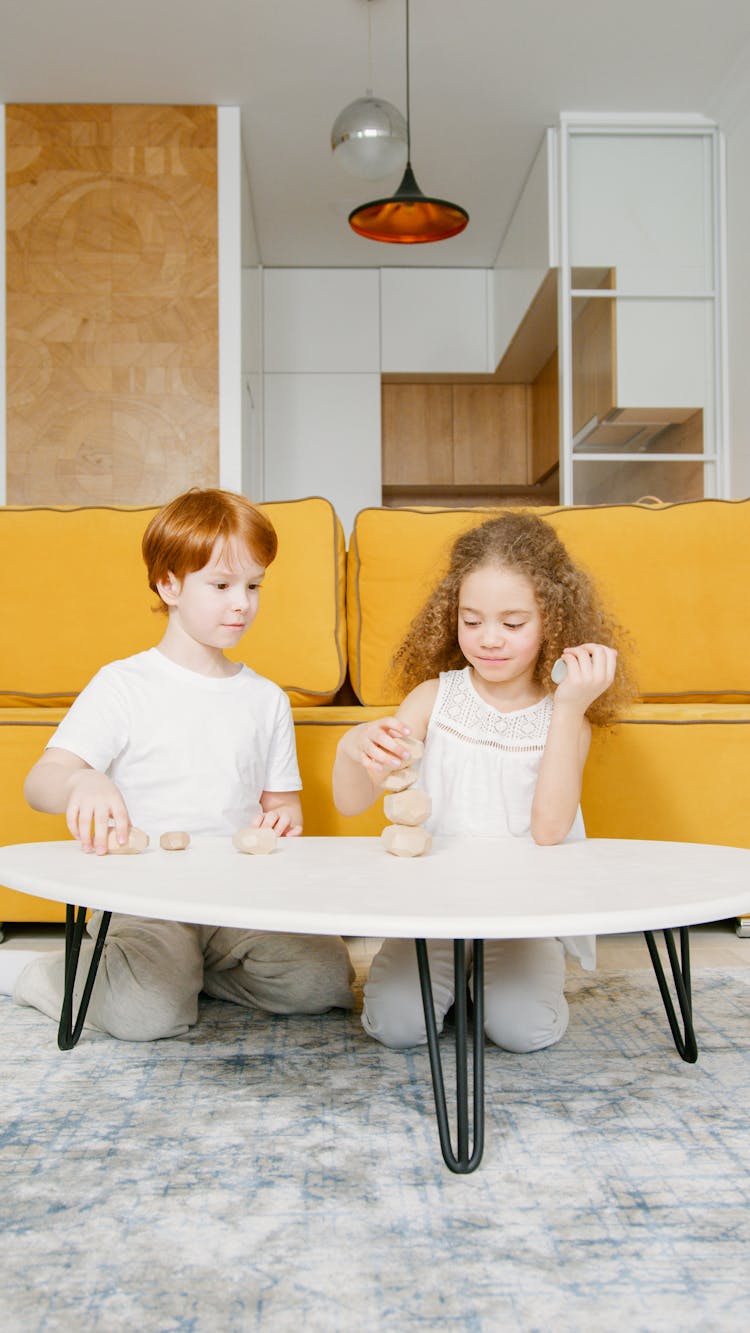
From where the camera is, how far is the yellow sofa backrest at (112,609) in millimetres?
2133

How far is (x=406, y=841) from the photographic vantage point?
108 cm

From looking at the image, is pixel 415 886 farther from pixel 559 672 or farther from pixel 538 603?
pixel 538 603

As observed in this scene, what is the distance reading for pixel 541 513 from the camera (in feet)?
7.40

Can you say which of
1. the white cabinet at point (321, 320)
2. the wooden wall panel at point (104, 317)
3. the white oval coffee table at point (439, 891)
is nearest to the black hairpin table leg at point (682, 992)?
the white oval coffee table at point (439, 891)

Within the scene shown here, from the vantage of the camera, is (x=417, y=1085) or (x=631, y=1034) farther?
(x=631, y=1034)

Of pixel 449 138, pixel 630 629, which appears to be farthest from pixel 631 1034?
pixel 449 138

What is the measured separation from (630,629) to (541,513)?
308mm

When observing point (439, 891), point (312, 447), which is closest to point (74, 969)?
point (439, 891)

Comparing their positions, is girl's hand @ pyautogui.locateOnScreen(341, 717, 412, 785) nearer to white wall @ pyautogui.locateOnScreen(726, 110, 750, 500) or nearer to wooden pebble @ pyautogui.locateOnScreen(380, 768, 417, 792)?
wooden pebble @ pyautogui.locateOnScreen(380, 768, 417, 792)

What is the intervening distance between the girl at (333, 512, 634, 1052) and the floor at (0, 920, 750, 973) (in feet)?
1.09

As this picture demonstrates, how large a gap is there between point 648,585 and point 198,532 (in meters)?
1.07

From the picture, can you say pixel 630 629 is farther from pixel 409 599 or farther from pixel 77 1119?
pixel 77 1119

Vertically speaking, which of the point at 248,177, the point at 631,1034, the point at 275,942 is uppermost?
the point at 248,177

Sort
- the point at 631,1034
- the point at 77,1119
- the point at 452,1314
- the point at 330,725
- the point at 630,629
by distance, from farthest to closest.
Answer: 1. the point at 630,629
2. the point at 330,725
3. the point at 631,1034
4. the point at 77,1119
5. the point at 452,1314
